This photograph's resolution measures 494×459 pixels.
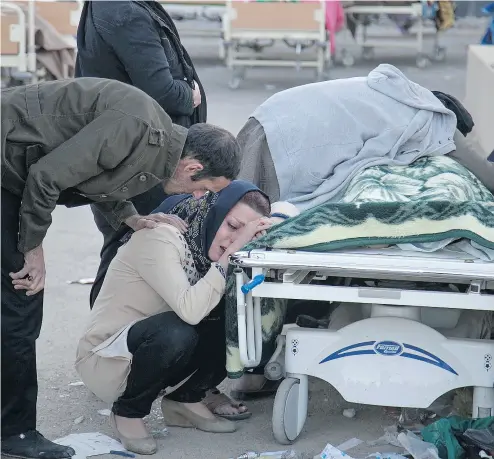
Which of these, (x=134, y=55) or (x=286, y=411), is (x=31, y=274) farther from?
(x=134, y=55)

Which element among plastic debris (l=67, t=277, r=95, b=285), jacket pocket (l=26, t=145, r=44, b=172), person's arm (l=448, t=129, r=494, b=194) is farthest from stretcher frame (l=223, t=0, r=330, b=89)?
jacket pocket (l=26, t=145, r=44, b=172)

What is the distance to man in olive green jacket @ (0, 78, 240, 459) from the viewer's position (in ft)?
9.29

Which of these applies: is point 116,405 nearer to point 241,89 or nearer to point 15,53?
point 15,53

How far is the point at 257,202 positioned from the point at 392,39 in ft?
31.9

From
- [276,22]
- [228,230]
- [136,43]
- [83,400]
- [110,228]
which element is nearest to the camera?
[228,230]

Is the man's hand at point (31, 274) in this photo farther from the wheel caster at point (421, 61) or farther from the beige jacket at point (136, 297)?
the wheel caster at point (421, 61)

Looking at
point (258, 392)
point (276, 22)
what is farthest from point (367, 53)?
point (258, 392)

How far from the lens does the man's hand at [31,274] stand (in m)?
3.03

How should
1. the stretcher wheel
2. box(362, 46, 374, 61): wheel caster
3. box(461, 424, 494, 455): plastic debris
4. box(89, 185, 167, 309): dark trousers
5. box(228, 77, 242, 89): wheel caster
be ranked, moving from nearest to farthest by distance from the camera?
box(461, 424, 494, 455): plastic debris
the stretcher wheel
box(89, 185, 167, 309): dark trousers
box(228, 77, 242, 89): wheel caster
box(362, 46, 374, 61): wheel caster

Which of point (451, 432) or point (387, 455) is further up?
point (451, 432)

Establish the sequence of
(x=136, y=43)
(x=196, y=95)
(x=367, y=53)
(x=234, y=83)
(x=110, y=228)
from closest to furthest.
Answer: (x=136, y=43) < (x=110, y=228) < (x=196, y=95) < (x=234, y=83) < (x=367, y=53)

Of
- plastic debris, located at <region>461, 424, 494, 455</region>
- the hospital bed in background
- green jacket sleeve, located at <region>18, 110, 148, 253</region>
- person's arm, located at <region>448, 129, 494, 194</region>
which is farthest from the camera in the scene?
the hospital bed in background

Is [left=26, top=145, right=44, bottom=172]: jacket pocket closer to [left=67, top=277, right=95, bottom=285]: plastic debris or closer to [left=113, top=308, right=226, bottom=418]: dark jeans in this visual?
[left=113, top=308, right=226, bottom=418]: dark jeans

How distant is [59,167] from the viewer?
280 centimetres
